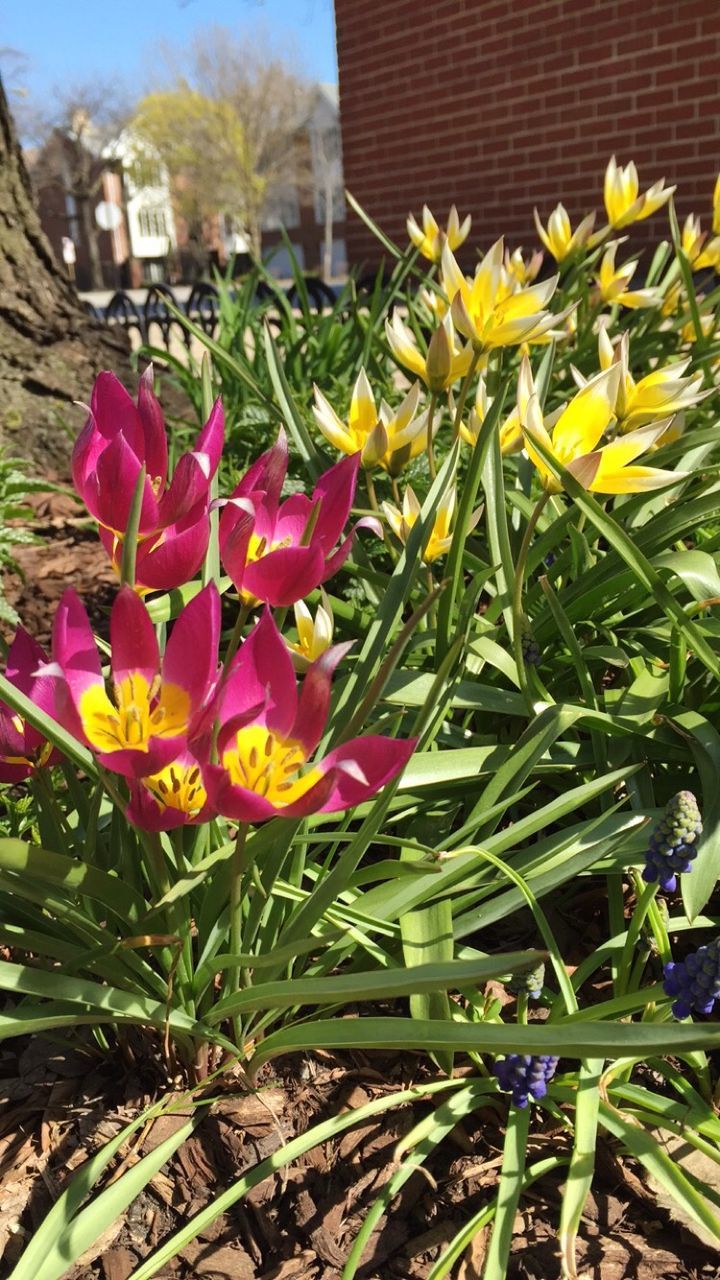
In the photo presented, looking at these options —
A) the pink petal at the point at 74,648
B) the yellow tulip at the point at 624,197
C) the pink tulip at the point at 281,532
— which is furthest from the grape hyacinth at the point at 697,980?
the yellow tulip at the point at 624,197

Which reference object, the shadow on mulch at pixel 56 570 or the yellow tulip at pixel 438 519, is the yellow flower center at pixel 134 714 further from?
the shadow on mulch at pixel 56 570

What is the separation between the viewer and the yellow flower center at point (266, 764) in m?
0.79

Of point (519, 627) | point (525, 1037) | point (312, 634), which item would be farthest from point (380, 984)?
point (519, 627)

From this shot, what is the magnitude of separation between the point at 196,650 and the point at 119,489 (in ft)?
0.53

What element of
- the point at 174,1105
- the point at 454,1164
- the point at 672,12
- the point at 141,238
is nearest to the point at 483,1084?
the point at 454,1164

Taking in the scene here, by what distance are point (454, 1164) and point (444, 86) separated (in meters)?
7.16

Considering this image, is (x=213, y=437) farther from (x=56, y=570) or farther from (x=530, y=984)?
(x=56, y=570)

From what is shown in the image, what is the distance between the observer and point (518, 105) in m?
6.30

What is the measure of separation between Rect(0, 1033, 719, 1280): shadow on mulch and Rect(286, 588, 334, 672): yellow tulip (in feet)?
1.62

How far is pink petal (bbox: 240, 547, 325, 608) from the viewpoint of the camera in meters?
0.84

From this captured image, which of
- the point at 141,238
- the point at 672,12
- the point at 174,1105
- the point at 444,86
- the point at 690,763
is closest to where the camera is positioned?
the point at 174,1105

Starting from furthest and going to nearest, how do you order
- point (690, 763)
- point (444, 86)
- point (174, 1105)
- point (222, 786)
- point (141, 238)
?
point (141, 238) < point (444, 86) < point (690, 763) < point (174, 1105) < point (222, 786)

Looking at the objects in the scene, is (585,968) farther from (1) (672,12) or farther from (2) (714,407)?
(1) (672,12)

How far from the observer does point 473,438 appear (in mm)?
1477
